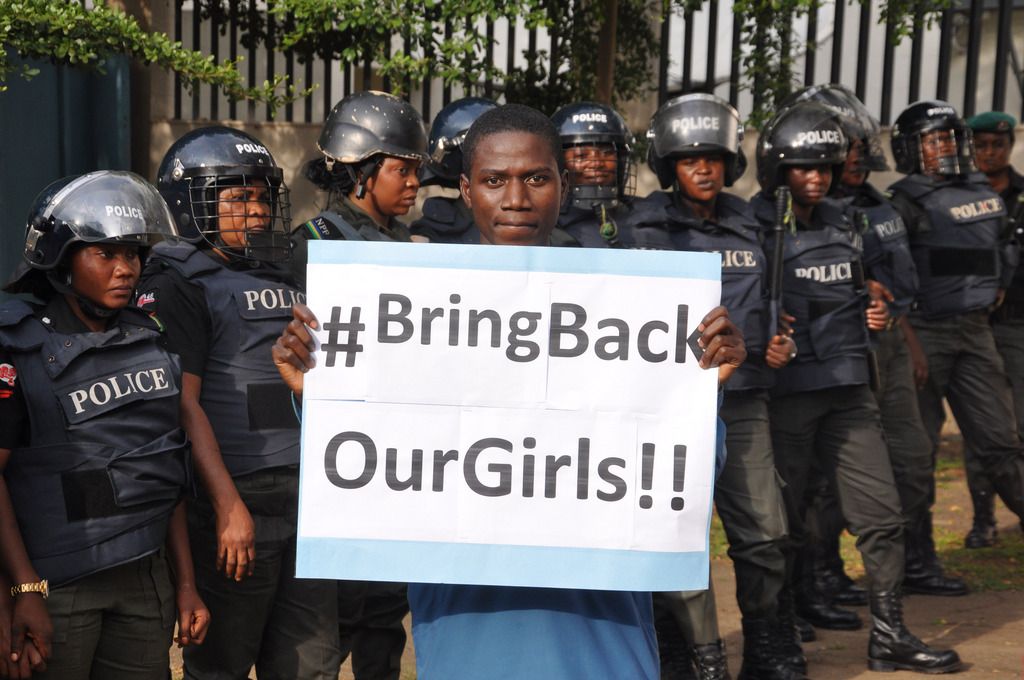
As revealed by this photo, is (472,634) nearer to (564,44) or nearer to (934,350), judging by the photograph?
(934,350)

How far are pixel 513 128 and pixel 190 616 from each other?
5.30 ft

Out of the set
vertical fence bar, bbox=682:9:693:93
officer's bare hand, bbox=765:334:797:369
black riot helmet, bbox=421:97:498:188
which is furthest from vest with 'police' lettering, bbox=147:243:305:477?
vertical fence bar, bbox=682:9:693:93

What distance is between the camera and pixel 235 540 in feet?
12.5

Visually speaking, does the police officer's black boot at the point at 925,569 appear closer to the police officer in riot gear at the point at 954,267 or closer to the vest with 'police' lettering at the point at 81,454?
the police officer in riot gear at the point at 954,267

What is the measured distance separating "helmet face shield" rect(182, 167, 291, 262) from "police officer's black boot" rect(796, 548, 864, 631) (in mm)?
3350

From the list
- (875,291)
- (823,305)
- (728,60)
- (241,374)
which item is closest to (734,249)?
(823,305)

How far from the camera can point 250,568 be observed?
388 cm

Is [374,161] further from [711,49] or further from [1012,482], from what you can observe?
[711,49]

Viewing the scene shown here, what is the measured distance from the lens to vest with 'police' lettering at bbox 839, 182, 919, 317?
6.83 metres

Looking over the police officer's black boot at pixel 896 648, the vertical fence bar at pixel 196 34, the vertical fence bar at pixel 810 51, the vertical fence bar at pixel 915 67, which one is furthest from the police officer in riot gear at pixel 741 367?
the vertical fence bar at pixel 915 67

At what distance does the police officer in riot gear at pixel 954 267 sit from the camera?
7.39 metres

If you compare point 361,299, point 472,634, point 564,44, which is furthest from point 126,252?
point 564,44

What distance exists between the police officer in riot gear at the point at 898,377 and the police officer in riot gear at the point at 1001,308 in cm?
89

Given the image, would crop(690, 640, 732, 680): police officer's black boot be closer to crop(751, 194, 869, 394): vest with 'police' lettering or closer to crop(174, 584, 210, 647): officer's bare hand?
crop(751, 194, 869, 394): vest with 'police' lettering
